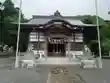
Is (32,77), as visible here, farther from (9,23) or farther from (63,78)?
(9,23)

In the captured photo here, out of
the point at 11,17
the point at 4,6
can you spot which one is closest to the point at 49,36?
the point at 11,17

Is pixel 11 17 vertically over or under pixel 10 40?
over

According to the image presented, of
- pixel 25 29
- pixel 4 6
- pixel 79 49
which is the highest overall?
pixel 4 6

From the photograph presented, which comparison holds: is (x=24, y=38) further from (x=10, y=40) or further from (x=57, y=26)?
(x=57, y=26)

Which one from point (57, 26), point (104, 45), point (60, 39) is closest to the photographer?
point (104, 45)

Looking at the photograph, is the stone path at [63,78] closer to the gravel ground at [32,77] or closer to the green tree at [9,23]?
the gravel ground at [32,77]

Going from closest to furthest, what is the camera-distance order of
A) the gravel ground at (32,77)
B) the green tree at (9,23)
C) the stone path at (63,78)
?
1. the gravel ground at (32,77)
2. the stone path at (63,78)
3. the green tree at (9,23)

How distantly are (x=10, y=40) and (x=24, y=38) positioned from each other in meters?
1.72

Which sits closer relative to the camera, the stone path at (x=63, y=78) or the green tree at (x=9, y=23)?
the stone path at (x=63, y=78)

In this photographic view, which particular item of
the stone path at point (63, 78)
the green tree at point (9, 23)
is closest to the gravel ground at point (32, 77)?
the stone path at point (63, 78)

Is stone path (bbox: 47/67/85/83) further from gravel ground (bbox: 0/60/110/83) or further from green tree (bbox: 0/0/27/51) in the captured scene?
green tree (bbox: 0/0/27/51)

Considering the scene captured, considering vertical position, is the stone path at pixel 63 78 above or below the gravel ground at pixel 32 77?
below

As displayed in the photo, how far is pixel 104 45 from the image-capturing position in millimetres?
26703

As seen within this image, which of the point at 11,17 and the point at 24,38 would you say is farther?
the point at 11,17
